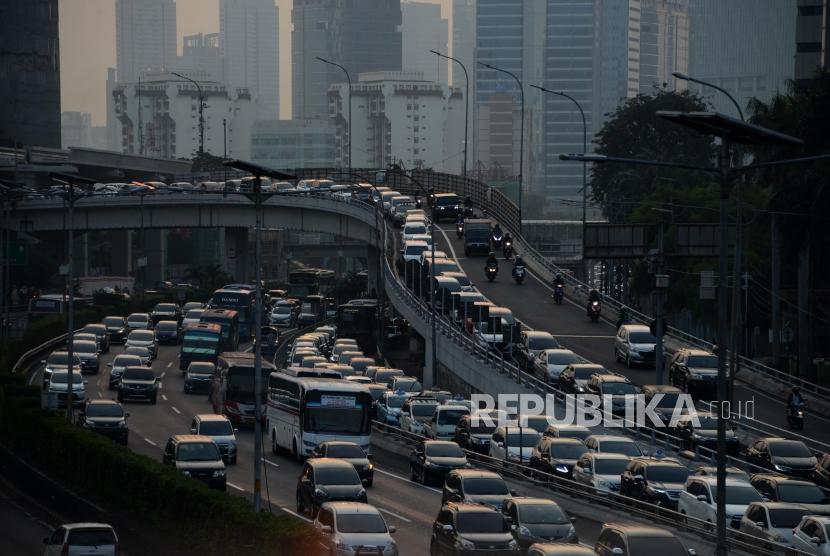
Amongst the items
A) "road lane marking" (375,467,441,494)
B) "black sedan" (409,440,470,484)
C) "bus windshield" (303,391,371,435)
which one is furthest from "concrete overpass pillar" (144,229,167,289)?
"black sedan" (409,440,470,484)

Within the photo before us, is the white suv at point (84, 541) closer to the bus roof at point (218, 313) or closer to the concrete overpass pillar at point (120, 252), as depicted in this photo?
the bus roof at point (218, 313)

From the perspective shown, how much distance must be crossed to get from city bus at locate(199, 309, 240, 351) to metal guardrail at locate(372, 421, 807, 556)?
34.6 metres

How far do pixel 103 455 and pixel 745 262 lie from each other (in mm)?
53949

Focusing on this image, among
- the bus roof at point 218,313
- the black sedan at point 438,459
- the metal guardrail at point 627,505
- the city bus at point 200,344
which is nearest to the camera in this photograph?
the metal guardrail at point 627,505

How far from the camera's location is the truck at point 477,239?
89.9m

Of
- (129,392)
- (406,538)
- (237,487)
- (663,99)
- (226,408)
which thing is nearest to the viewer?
(406,538)

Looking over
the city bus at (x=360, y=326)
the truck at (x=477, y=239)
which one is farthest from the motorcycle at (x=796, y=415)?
the truck at (x=477, y=239)

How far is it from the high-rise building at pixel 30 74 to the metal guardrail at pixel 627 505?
12583cm

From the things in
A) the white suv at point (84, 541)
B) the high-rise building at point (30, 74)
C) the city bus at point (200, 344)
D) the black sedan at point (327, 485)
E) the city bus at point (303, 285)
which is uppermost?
the high-rise building at point (30, 74)

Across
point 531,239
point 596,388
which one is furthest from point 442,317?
point 531,239

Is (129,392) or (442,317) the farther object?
(442,317)

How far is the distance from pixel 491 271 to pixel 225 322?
15.0 metres

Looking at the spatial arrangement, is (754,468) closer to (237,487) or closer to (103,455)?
(237,487)

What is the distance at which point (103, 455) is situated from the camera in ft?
115
